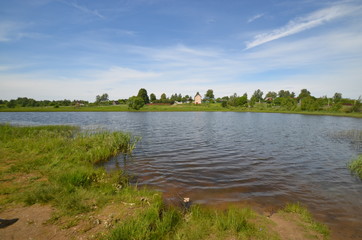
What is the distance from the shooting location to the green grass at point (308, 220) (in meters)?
6.20

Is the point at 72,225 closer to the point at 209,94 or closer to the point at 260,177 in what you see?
the point at 260,177

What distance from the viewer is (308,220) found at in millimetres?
6820

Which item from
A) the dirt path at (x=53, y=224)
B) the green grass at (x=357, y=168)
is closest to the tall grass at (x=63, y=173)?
the dirt path at (x=53, y=224)

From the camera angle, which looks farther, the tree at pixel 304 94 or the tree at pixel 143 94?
the tree at pixel 304 94

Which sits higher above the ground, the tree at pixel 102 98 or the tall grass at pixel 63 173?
the tree at pixel 102 98

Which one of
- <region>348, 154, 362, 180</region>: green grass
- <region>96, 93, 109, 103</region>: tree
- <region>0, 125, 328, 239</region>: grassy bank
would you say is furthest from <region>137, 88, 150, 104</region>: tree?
<region>348, 154, 362, 180</region>: green grass

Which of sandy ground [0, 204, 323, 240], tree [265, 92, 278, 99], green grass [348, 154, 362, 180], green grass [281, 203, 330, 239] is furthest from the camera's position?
tree [265, 92, 278, 99]

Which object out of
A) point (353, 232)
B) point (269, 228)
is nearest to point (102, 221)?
point (269, 228)

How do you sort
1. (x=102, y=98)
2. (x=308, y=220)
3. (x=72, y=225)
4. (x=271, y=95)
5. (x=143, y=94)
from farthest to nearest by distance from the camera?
(x=271, y=95) < (x=102, y=98) < (x=143, y=94) < (x=308, y=220) < (x=72, y=225)

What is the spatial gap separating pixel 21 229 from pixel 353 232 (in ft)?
36.5

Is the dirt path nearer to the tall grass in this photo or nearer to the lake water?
the tall grass

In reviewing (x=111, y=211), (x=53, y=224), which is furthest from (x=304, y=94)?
(x=53, y=224)

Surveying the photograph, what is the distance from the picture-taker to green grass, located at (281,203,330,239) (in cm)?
620

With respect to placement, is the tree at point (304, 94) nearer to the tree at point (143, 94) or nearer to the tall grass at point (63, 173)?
the tree at point (143, 94)
